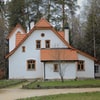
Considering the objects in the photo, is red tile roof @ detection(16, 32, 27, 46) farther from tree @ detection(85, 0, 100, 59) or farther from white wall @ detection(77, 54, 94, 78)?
tree @ detection(85, 0, 100, 59)

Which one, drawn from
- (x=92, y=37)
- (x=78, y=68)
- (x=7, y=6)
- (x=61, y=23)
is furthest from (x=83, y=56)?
(x=7, y=6)

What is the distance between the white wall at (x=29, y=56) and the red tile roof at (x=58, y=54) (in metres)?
1.59

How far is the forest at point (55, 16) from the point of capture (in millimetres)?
56500

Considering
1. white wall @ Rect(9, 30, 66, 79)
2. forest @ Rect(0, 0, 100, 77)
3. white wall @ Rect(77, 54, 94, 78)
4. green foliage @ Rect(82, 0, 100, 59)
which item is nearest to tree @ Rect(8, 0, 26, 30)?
forest @ Rect(0, 0, 100, 77)

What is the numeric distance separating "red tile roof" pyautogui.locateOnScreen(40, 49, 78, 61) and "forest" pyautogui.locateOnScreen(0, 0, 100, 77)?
1091 cm

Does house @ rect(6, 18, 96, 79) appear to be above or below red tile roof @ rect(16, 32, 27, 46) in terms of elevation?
below

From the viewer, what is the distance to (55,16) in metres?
61.9

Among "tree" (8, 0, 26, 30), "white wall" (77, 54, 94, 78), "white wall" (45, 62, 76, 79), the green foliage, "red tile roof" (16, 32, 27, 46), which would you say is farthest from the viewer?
"tree" (8, 0, 26, 30)

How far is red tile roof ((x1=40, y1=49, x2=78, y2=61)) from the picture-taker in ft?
144

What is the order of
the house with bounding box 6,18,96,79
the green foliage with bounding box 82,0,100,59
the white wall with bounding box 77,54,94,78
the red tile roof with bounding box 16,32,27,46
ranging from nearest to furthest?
1. the house with bounding box 6,18,96,79
2. the white wall with bounding box 77,54,94,78
3. the red tile roof with bounding box 16,32,27,46
4. the green foliage with bounding box 82,0,100,59

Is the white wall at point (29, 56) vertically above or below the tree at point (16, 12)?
below

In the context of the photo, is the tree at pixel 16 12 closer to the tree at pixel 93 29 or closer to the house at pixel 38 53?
the tree at pixel 93 29

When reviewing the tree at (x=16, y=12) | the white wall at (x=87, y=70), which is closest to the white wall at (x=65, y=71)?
the white wall at (x=87, y=70)

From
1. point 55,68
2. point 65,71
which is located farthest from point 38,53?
point 65,71
